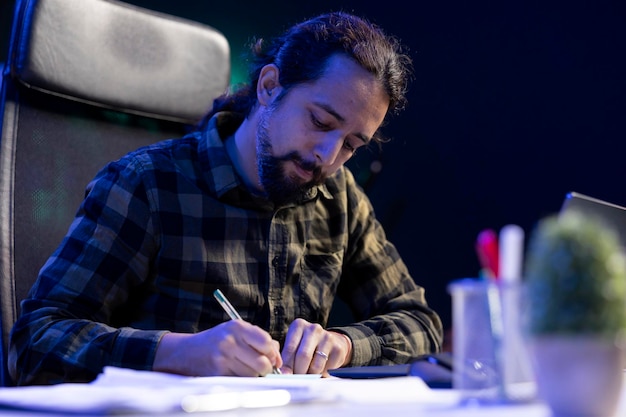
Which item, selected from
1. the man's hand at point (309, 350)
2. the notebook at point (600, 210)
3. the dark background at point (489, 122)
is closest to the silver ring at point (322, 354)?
the man's hand at point (309, 350)

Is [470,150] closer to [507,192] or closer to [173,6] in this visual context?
[507,192]

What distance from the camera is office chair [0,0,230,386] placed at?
147 centimetres

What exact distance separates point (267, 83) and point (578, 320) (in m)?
1.10

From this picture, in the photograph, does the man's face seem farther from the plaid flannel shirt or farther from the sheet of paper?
the sheet of paper

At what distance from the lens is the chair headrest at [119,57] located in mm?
1497

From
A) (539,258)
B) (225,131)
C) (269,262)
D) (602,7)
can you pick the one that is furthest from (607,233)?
(602,7)

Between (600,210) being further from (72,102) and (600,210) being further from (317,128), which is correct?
(72,102)

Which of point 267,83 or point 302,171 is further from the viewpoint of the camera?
point 267,83

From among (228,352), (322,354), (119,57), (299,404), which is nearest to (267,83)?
(119,57)

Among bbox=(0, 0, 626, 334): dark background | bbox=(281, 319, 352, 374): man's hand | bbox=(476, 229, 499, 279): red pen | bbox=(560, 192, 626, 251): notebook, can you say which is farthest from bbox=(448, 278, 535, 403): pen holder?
bbox=(0, 0, 626, 334): dark background

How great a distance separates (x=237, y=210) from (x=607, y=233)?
938 millimetres

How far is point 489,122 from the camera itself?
197 centimetres

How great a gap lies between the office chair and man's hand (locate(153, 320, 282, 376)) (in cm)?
44

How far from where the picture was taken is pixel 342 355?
1.26 metres
